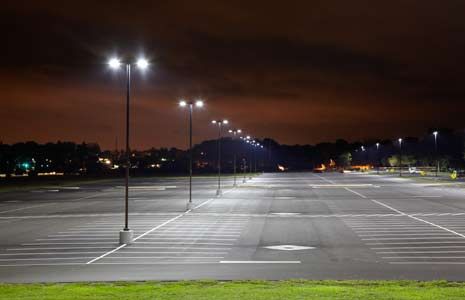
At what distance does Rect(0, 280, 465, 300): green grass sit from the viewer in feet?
52.0

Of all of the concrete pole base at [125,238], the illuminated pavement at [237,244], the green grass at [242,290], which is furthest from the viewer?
the concrete pole base at [125,238]

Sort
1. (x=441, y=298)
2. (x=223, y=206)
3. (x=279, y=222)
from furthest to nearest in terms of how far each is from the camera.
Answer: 1. (x=223, y=206)
2. (x=279, y=222)
3. (x=441, y=298)

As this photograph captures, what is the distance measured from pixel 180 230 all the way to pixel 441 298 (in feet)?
64.5

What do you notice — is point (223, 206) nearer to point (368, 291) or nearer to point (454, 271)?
point (454, 271)

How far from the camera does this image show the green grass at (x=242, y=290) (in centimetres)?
1585

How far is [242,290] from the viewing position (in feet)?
54.9

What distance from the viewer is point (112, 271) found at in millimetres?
20844

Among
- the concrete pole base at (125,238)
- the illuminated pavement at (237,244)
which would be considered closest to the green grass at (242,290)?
the illuminated pavement at (237,244)

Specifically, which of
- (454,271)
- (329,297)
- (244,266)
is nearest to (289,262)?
(244,266)

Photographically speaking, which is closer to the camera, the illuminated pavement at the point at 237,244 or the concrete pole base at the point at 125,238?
the illuminated pavement at the point at 237,244

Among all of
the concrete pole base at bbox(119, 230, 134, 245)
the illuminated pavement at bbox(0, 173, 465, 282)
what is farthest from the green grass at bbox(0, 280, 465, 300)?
the concrete pole base at bbox(119, 230, 134, 245)

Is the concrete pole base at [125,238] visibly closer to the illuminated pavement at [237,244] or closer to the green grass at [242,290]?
the illuminated pavement at [237,244]

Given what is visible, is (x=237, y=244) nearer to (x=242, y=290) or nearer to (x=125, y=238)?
(x=125, y=238)

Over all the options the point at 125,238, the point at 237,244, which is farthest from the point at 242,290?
the point at 125,238
